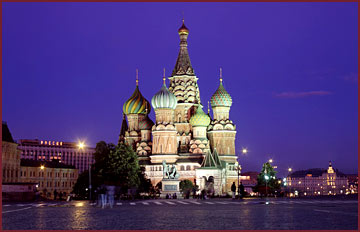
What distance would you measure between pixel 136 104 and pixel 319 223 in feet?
289

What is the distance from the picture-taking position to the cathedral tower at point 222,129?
104 meters

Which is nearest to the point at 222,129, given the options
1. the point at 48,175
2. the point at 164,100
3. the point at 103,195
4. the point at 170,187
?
the point at 164,100

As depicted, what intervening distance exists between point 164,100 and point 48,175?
53.4m

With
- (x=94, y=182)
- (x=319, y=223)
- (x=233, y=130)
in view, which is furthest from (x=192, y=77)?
(x=319, y=223)

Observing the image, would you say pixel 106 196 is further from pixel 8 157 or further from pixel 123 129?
pixel 123 129

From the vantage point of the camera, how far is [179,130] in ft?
343

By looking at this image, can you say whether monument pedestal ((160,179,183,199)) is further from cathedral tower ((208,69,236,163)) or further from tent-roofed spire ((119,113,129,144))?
tent-roofed spire ((119,113,129,144))

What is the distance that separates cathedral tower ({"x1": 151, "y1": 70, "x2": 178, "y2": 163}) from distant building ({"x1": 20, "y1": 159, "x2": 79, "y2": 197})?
40.8 metres

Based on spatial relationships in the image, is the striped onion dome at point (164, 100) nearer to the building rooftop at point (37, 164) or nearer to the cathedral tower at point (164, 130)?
the cathedral tower at point (164, 130)

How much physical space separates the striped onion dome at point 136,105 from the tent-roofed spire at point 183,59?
25.3 feet

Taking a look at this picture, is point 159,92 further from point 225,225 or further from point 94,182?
point 225,225

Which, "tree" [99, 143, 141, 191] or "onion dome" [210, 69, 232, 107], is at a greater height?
"onion dome" [210, 69, 232, 107]

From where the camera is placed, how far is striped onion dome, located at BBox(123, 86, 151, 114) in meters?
107

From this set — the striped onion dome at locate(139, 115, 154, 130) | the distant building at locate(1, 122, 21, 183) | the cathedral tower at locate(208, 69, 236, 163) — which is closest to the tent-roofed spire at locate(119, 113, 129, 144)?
the striped onion dome at locate(139, 115, 154, 130)
